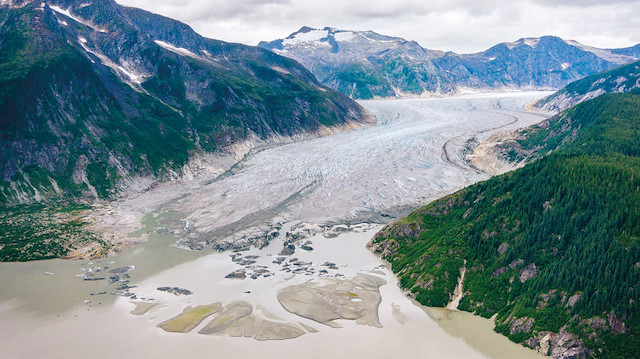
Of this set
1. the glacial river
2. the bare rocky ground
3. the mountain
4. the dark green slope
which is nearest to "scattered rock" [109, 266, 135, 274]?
the glacial river

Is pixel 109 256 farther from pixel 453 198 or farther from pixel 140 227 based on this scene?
pixel 453 198

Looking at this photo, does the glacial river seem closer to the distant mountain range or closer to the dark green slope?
the distant mountain range

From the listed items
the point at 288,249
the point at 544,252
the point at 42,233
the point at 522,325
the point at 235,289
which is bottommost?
the point at 522,325

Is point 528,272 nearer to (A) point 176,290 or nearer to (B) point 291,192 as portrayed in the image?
(A) point 176,290

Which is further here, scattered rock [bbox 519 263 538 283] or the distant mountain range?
scattered rock [bbox 519 263 538 283]

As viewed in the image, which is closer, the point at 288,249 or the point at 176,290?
the point at 176,290

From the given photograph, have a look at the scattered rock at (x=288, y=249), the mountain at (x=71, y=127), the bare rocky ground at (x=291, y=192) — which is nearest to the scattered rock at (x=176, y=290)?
the bare rocky ground at (x=291, y=192)

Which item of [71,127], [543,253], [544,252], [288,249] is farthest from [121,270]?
[71,127]
